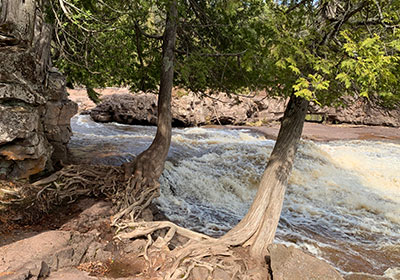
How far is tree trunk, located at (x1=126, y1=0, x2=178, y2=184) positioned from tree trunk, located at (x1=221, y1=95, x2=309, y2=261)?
2.77 metres

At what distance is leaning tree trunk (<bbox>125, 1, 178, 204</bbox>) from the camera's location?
22.9 ft

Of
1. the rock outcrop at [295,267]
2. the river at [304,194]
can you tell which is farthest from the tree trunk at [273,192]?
the river at [304,194]

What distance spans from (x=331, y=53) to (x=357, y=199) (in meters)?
7.64

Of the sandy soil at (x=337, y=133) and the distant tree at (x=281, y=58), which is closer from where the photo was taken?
the distant tree at (x=281, y=58)

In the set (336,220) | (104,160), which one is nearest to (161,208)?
Result: (104,160)

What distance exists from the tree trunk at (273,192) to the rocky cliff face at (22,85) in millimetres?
4040

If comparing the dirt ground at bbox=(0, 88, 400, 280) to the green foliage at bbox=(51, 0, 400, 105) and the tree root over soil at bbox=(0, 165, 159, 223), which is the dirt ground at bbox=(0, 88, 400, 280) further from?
the green foliage at bbox=(51, 0, 400, 105)

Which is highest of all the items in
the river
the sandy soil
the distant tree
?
the distant tree

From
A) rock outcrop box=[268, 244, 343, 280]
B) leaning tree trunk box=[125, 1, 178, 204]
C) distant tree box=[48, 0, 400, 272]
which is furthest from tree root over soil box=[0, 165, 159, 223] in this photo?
rock outcrop box=[268, 244, 343, 280]

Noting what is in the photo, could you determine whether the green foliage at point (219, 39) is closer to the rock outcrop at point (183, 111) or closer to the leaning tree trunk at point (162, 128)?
the leaning tree trunk at point (162, 128)

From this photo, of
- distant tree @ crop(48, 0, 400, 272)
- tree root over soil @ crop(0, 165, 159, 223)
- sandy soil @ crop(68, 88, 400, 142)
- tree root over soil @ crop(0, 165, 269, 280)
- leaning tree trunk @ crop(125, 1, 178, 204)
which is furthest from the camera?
sandy soil @ crop(68, 88, 400, 142)

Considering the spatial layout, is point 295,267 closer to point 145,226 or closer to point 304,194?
point 145,226

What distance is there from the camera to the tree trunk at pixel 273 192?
205 inches

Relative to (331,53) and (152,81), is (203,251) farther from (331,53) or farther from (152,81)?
(152,81)
